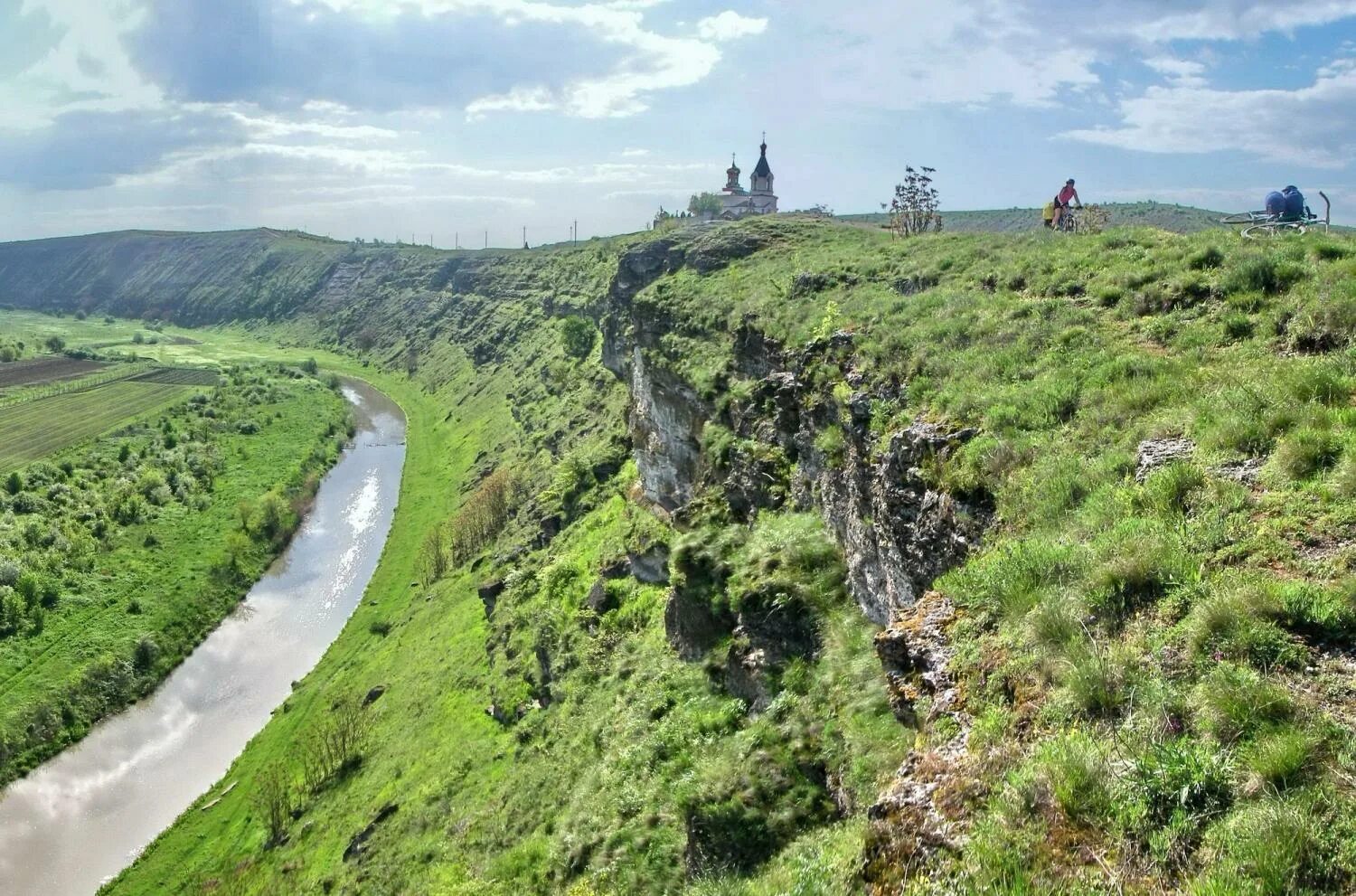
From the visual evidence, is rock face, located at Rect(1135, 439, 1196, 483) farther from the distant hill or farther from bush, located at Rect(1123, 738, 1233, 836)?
the distant hill

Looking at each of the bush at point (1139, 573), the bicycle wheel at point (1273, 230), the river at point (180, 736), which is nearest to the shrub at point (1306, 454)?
the bush at point (1139, 573)

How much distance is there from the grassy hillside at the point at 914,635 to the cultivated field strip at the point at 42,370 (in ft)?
366

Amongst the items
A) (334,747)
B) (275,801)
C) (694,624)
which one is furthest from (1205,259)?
(275,801)

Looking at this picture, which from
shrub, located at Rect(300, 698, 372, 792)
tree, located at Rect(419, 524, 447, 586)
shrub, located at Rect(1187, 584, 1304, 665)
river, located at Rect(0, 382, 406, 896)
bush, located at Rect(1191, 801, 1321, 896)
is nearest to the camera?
bush, located at Rect(1191, 801, 1321, 896)

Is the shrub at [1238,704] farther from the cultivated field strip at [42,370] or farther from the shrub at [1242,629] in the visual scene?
the cultivated field strip at [42,370]

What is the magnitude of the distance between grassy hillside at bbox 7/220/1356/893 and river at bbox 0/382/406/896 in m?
2.70

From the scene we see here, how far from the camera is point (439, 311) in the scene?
148 meters

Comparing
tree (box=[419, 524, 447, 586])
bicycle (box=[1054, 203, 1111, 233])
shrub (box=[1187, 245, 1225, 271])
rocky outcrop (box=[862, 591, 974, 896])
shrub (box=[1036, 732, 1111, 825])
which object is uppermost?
bicycle (box=[1054, 203, 1111, 233])

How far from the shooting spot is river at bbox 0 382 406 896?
118ft

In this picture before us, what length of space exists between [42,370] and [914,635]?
16656 centimetres

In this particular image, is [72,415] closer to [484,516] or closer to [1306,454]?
[484,516]

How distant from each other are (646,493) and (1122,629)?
1450 inches

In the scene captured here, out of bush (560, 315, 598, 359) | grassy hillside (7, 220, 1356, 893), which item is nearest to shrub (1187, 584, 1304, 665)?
grassy hillside (7, 220, 1356, 893)

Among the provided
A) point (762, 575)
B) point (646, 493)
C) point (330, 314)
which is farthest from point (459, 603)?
point (330, 314)
